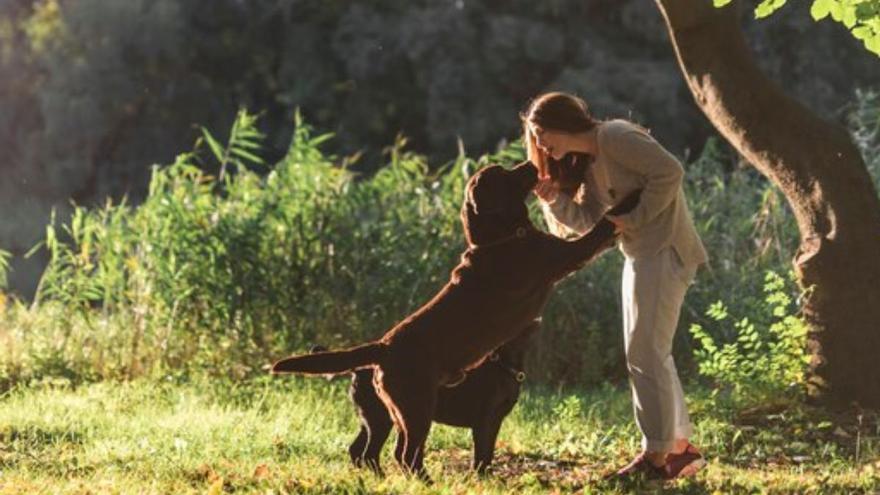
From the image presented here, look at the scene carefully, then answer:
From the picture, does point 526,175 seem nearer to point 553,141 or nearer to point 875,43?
point 553,141

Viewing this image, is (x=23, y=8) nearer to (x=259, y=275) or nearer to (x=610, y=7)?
(x=610, y=7)

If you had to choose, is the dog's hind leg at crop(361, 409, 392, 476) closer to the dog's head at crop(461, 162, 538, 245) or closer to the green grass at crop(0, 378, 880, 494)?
the green grass at crop(0, 378, 880, 494)

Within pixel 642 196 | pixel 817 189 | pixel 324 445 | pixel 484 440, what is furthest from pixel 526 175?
pixel 817 189

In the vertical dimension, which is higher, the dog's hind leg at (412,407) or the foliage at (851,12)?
the foliage at (851,12)

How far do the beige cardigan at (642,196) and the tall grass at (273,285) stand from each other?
4.06m

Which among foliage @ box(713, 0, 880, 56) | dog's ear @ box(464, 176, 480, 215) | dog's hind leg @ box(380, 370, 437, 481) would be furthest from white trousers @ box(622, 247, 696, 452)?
foliage @ box(713, 0, 880, 56)

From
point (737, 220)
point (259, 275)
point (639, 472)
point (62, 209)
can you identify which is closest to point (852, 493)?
point (639, 472)

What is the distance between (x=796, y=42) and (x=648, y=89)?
2.27 m

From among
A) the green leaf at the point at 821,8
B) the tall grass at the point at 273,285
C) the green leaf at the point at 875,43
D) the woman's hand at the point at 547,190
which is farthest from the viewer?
the tall grass at the point at 273,285

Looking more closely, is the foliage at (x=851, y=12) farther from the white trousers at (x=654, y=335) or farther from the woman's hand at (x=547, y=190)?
the white trousers at (x=654, y=335)

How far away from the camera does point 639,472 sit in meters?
6.31

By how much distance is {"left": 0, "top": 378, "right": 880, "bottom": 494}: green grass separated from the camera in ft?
A: 20.6

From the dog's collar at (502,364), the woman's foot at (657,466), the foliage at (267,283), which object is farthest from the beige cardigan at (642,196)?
the foliage at (267,283)

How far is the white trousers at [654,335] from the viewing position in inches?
243
